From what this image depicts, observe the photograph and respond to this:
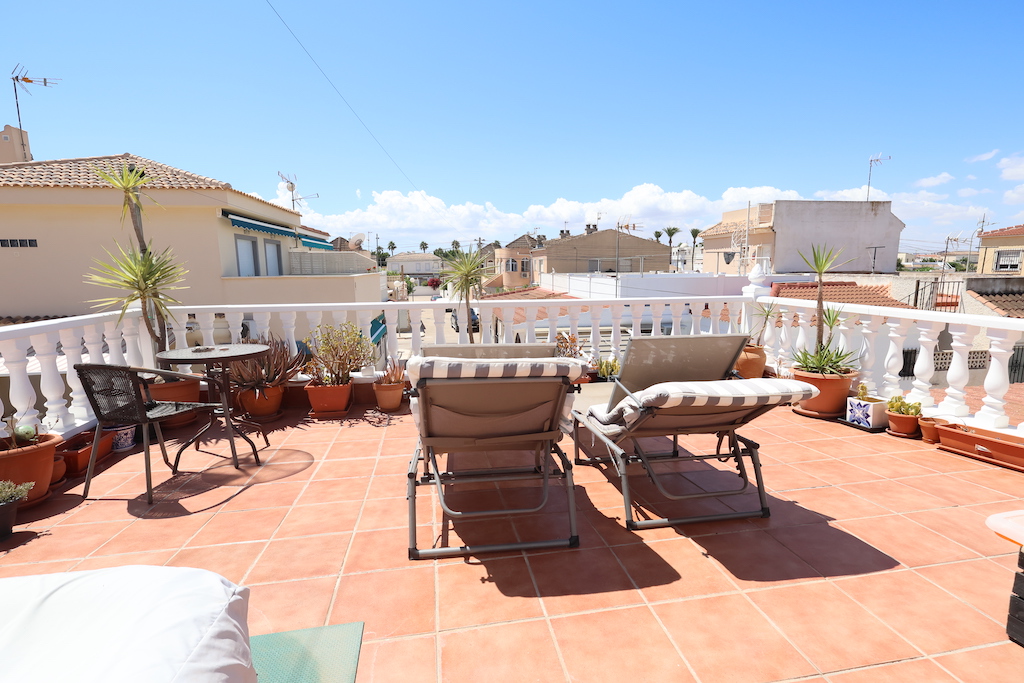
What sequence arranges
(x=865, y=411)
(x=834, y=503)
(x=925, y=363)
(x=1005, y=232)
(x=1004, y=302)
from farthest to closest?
1. (x=1005, y=232)
2. (x=1004, y=302)
3. (x=865, y=411)
4. (x=925, y=363)
5. (x=834, y=503)

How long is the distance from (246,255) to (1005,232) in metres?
40.7

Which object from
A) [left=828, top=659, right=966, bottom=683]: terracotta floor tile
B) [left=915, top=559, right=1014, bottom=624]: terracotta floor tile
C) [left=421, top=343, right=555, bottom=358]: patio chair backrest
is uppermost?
[left=421, top=343, right=555, bottom=358]: patio chair backrest

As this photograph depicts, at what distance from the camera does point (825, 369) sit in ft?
15.9

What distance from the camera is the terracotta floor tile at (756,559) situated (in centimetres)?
234

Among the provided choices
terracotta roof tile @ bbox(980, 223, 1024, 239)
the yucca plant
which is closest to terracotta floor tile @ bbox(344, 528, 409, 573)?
the yucca plant

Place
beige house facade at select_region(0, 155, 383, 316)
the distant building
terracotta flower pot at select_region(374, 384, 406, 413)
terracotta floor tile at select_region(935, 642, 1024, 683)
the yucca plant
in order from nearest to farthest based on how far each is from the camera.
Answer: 1. terracotta floor tile at select_region(935, 642, 1024, 683)
2. the yucca plant
3. terracotta flower pot at select_region(374, 384, 406, 413)
4. beige house facade at select_region(0, 155, 383, 316)
5. the distant building

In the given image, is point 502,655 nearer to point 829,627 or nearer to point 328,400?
point 829,627

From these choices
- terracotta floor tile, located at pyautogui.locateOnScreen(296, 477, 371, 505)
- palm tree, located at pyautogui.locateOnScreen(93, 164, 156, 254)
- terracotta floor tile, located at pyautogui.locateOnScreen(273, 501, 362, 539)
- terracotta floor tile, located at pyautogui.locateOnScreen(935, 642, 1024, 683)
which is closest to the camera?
terracotta floor tile, located at pyautogui.locateOnScreen(935, 642, 1024, 683)

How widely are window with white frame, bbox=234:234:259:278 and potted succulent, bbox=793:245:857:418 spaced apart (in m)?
15.1

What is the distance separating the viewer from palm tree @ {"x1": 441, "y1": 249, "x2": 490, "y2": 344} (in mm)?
5492

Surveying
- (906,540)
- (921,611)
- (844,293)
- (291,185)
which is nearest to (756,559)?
(921,611)

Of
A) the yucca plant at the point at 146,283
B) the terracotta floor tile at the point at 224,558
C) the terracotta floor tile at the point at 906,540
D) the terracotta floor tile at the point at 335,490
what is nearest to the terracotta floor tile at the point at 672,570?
the terracotta floor tile at the point at 906,540

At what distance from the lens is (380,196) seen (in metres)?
29.6

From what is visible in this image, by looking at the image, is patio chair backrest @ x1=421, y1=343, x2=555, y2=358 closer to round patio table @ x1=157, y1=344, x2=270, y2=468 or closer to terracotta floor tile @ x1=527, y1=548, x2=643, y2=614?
terracotta floor tile @ x1=527, y1=548, x2=643, y2=614
